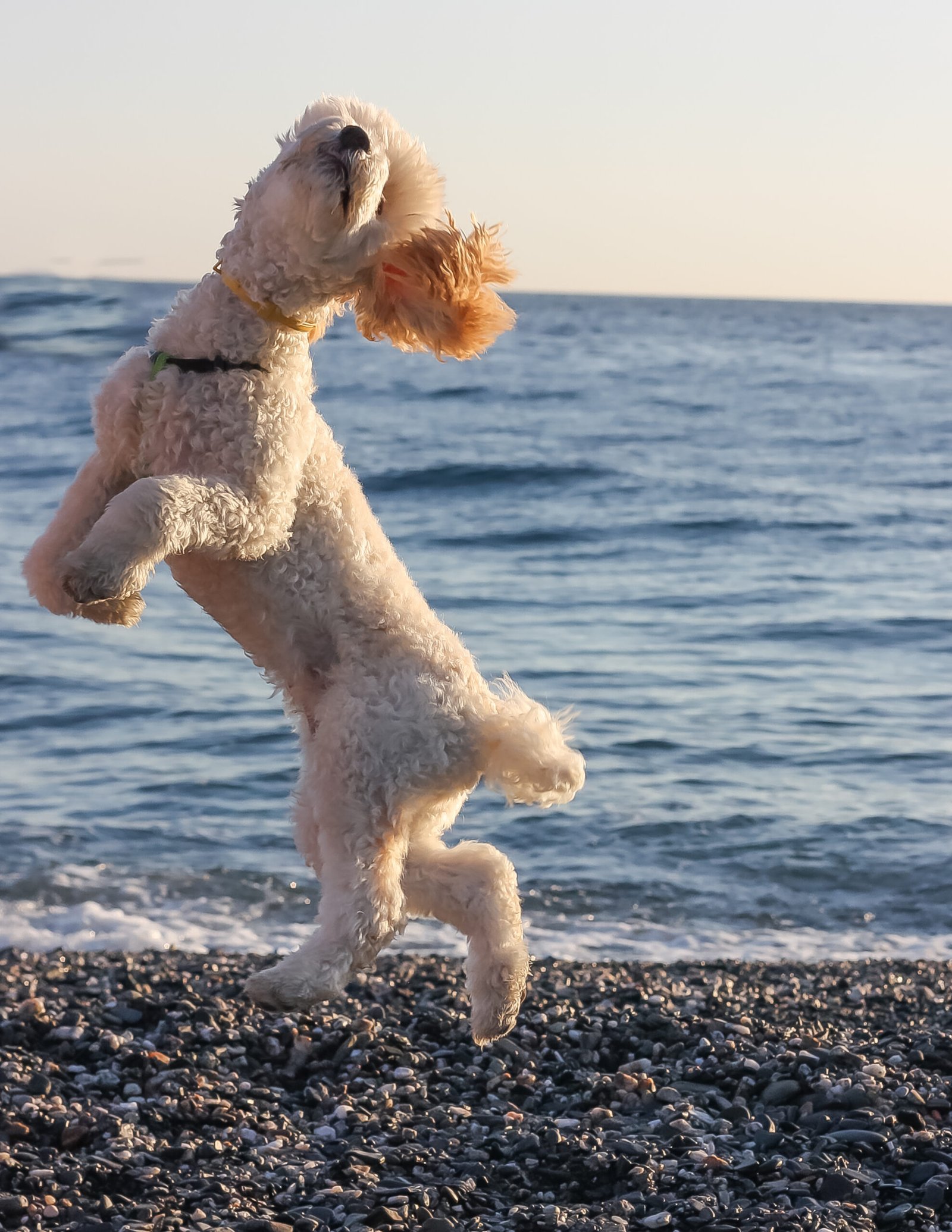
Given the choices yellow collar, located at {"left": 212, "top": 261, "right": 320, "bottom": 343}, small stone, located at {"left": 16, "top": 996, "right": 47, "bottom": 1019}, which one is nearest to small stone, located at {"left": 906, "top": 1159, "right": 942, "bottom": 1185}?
yellow collar, located at {"left": 212, "top": 261, "right": 320, "bottom": 343}

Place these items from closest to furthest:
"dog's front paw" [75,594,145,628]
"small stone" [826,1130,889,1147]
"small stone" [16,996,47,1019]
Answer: "dog's front paw" [75,594,145,628], "small stone" [826,1130,889,1147], "small stone" [16,996,47,1019]

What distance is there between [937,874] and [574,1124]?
4.67 m

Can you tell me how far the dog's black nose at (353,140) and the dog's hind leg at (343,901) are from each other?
3.99 feet

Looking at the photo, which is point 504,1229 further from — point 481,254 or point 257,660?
point 481,254

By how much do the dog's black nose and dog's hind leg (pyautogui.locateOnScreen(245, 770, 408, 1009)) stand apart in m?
1.22

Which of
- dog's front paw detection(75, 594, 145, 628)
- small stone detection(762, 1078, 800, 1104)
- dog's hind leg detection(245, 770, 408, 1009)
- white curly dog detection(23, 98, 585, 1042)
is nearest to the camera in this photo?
white curly dog detection(23, 98, 585, 1042)

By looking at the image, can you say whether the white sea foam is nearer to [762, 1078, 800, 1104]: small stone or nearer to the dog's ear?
[762, 1078, 800, 1104]: small stone

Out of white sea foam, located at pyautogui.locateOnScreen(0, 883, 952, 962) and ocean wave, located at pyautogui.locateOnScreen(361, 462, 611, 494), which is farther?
ocean wave, located at pyautogui.locateOnScreen(361, 462, 611, 494)

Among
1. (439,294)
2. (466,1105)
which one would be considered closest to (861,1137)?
(466,1105)

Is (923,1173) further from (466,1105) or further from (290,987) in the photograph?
(290,987)

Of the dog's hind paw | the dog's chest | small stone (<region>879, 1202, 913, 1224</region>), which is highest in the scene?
the dog's chest

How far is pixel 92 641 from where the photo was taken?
13.4m

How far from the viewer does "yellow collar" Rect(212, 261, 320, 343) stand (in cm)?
260

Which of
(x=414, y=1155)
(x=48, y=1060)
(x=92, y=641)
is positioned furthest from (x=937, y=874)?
(x=92, y=641)
